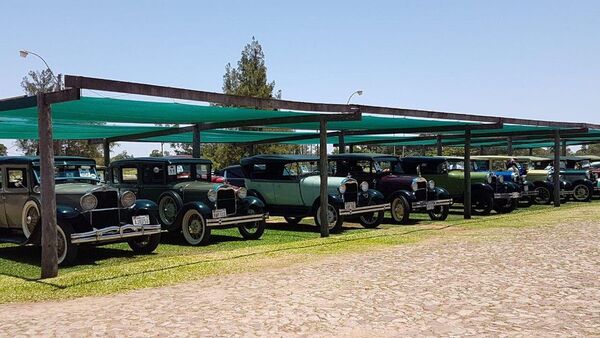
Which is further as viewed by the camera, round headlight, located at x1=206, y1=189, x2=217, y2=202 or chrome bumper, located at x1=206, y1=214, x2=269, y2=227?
round headlight, located at x1=206, y1=189, x2=217, y2=202

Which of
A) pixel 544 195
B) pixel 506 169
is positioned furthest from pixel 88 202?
pixel 544 195

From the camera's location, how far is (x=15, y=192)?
9844 millimetres

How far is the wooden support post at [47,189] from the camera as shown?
25.6 feet

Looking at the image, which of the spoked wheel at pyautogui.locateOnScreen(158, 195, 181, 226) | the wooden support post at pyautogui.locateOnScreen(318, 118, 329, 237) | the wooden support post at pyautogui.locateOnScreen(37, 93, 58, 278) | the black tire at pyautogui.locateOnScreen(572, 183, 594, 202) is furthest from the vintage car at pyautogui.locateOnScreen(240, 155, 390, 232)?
the black tire at pyautogui.locateOnScreen(572, 183, 594, 202)

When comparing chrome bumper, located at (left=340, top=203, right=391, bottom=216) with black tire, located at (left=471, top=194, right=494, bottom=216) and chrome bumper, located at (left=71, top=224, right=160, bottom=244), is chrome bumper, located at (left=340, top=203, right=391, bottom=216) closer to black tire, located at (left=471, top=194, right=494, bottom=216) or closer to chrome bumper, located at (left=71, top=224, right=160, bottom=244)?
chrome bumper, located at (left=71, top=224, right=160, bottom=244)

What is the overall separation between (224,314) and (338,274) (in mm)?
2424

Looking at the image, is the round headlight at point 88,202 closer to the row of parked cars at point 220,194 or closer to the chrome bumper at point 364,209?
the row of parked cars at point 220,194

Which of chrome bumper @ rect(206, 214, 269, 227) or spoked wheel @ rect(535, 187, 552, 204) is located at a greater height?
chrome bumper @ rect(206, 214, 269, 227)

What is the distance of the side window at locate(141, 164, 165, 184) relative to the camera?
1218 cm

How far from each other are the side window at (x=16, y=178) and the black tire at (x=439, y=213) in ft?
35.5

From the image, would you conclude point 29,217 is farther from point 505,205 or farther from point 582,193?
point 582,193

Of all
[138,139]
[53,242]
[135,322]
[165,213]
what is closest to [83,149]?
[138,139]

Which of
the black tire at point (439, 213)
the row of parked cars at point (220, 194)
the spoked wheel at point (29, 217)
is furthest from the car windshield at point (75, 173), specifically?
the black tire at point (439, 213)

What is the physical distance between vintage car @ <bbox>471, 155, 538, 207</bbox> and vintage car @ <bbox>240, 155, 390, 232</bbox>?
6406 millimetres
